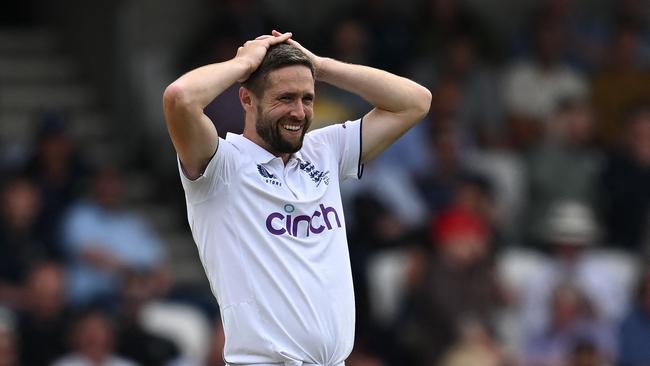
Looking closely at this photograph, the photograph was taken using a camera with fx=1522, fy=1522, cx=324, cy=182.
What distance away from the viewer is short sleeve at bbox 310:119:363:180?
19.3 ft

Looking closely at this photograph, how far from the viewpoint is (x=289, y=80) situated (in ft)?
17.8

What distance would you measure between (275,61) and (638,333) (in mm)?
5920

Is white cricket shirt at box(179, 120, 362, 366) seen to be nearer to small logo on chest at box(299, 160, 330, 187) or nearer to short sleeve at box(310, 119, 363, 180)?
small logo on chest at box(299, 160, 330, 187)

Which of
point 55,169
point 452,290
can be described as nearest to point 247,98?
point 452,290

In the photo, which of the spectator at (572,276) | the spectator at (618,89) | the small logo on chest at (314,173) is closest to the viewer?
the small logo on chest at (314,173)

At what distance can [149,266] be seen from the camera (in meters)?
10.5

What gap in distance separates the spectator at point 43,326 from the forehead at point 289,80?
187 inches

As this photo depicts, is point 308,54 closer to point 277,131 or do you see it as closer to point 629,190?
point 277,131

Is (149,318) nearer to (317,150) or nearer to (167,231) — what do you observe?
(167,231)

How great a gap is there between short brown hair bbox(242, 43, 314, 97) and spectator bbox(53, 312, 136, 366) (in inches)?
174

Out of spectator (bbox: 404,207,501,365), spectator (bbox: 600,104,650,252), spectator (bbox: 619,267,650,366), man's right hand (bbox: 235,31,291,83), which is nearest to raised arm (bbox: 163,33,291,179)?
man's right hand (bbox: 235,31,291,83)

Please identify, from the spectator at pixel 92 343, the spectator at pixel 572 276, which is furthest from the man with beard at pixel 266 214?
the spectator at pixel 572 276

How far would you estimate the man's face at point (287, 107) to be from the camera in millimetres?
5434

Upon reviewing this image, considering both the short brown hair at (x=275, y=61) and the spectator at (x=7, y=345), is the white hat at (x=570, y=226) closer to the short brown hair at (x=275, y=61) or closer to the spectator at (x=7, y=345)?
the spectator at (x=7, y=345)
